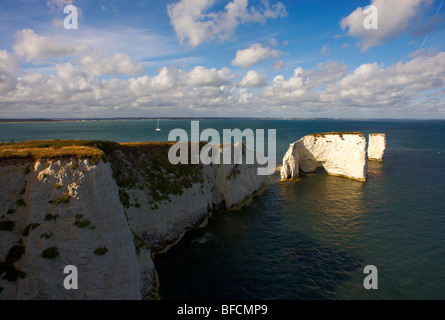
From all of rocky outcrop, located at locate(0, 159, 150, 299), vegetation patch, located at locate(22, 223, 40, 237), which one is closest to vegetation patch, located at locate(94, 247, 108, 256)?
rocky outcrop, located at locate(0, 159, 150, 299)

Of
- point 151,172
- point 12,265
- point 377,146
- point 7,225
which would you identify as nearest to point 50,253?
point 12,265

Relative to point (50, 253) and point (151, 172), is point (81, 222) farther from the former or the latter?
point (151, 172)

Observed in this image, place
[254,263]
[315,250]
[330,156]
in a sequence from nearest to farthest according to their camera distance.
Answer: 1. [254,263]
2. [315,250]
3. [330,156]

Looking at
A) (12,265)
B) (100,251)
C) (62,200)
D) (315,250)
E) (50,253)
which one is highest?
(62,200)

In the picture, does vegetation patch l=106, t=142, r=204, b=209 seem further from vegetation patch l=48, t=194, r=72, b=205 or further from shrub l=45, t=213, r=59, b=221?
shrub l=45, t=213, r=59, b=221
